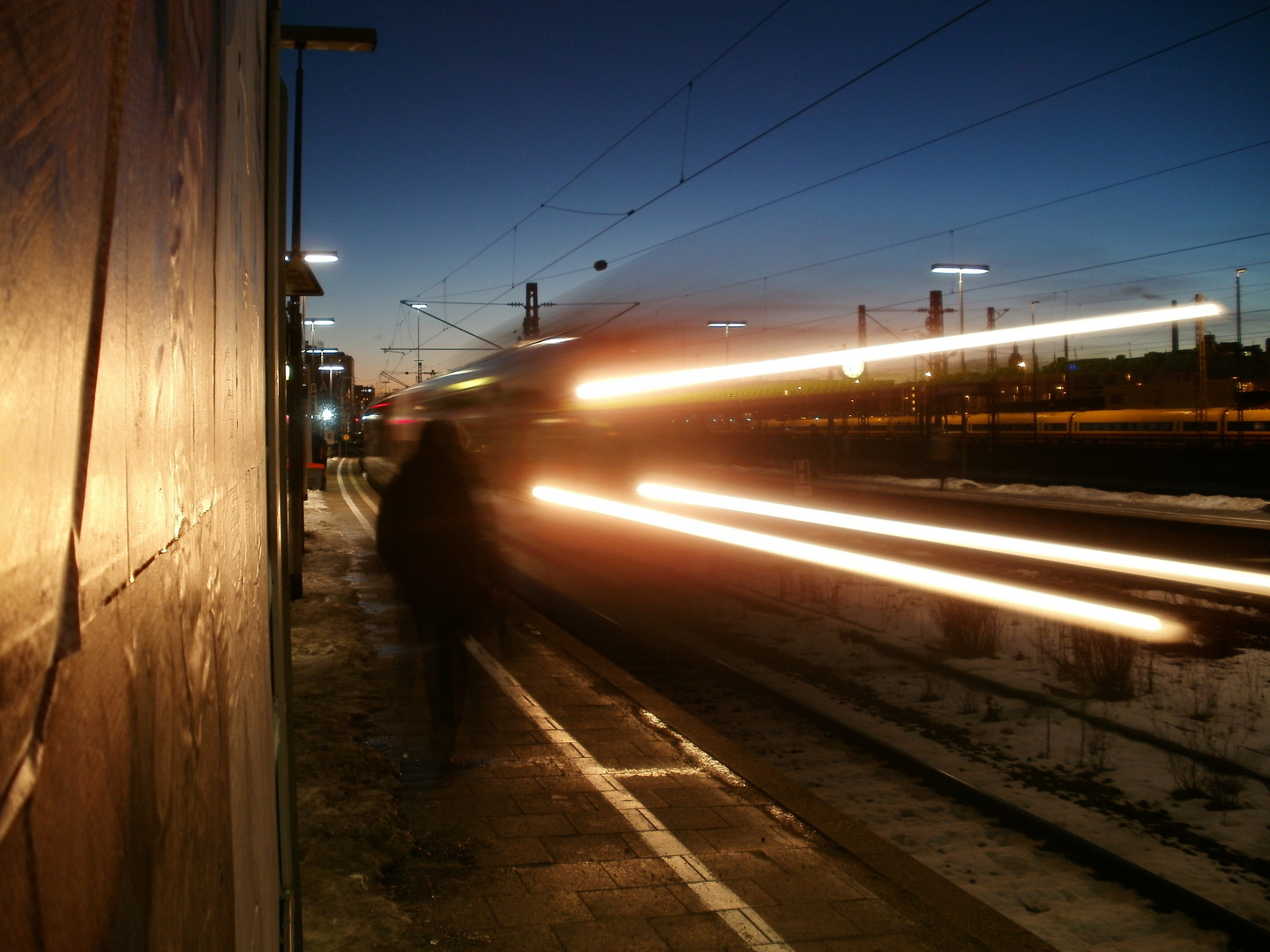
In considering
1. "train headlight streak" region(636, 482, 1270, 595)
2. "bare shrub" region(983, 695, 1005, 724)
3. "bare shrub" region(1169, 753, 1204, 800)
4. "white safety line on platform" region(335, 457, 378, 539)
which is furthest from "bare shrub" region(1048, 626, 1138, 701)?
"white safety line on platform" region(335, 457, 378, 539)

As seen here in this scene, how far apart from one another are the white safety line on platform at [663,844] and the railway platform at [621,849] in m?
0.01

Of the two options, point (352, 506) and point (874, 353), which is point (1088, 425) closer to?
point (352, 506)

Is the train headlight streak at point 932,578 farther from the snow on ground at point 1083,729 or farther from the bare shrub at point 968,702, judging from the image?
the bare shrub at point 968,702

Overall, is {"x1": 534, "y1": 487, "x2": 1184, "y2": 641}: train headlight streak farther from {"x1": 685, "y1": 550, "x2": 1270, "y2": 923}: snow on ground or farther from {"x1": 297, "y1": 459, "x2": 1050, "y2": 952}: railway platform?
{"x1": 297, "y1": 459, "x2": 1050, "y2": 952}: railway platform

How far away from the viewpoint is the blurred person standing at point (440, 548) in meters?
6.86

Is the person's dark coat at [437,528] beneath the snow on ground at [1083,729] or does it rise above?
above

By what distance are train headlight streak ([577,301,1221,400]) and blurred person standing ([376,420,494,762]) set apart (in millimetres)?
4998

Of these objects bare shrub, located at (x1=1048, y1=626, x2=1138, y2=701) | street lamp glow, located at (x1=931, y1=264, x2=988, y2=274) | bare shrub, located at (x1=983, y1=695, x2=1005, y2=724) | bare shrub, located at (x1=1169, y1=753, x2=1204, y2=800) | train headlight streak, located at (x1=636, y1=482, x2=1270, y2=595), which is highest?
street lamp glow, located at (x1=931, y1=264, x2=988, y2=274)

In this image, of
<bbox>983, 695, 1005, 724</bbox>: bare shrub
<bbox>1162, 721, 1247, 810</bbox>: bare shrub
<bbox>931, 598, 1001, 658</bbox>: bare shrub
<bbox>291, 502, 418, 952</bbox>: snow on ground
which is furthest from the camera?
<bbox>931, 598, 1001, 658</bbox>: bare shrub

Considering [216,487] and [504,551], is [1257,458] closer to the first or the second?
[504,551]

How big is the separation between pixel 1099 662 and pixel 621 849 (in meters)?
6.26

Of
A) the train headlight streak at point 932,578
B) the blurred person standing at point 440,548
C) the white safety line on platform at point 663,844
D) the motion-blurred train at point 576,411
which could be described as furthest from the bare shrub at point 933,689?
the motion-blurred train at point 576,411

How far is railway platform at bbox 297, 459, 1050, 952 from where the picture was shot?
14.1 ft

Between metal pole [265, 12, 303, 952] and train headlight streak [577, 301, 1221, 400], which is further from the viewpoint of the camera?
train headlight streak [577, 301, 1221, 400]
